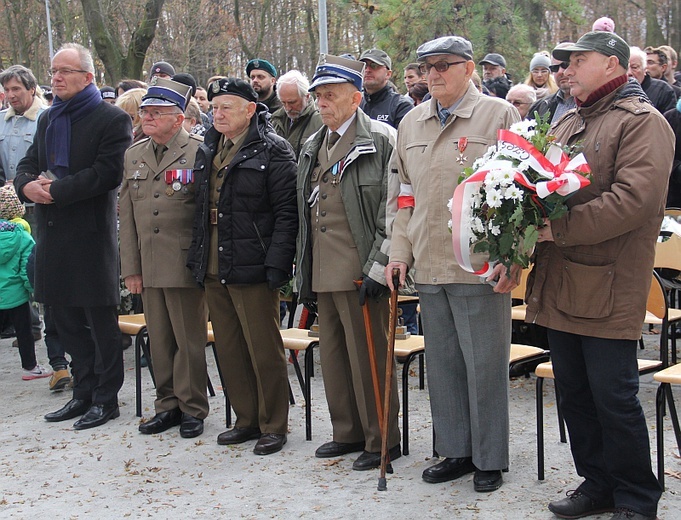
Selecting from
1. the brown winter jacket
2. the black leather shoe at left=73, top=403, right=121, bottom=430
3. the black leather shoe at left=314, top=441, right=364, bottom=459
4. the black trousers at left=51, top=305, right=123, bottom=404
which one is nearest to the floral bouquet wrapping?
the brown winter jacket

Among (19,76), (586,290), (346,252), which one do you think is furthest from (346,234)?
(19,76)

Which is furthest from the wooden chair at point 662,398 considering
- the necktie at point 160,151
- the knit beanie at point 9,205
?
the knit beanie at point 9,205

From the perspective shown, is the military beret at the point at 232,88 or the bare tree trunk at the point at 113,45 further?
the bare tree trunk at the point at 113,45

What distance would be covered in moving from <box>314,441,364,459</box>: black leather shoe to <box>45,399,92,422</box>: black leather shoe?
77.5 inches

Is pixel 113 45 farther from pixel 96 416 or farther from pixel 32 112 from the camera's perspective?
pixel 96 416

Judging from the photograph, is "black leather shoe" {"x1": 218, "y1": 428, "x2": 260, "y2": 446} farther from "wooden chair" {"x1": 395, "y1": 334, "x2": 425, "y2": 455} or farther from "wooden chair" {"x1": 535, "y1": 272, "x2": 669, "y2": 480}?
"wooden chair" {"x1": 535, "y1": 272, "x2": 669, "y2": 480}

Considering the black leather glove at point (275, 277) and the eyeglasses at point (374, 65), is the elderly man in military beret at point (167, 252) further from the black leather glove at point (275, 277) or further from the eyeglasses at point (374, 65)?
the eyeglasses at point (374, 65)

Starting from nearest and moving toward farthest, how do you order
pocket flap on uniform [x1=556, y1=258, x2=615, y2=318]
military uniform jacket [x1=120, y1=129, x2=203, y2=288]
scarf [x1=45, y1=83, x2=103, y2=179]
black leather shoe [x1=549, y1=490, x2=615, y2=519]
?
pocket flap on uniform [x1=556, y1=258, x2=615, y2=318], black leather shoe [x1=549, y1=490, x2=615, y2=519], military uniform jacket [x1=120, y1=129, x2=203, y2=288], scarf [x1=45, y1=83, x2=103, y2=179]

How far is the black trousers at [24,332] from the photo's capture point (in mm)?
7527

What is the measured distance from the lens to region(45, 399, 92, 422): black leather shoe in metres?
6.27

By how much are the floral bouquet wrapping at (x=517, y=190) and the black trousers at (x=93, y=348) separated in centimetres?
313

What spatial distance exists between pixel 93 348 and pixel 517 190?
12.2ft

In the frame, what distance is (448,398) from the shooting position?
183 inches

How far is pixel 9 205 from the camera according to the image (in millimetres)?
7523
